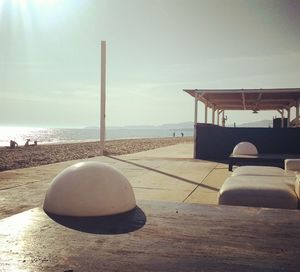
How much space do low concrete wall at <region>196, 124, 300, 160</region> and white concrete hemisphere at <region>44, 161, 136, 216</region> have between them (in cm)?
1243

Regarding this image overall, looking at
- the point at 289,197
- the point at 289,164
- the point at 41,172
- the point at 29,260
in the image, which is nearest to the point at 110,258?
the point at 29,260

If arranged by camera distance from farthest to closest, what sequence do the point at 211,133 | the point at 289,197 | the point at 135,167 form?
the point at 211,133 → the point at 135,167 → the point at 289,197

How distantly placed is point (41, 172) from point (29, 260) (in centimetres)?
859

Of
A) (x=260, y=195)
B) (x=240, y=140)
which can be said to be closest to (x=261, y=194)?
(x=260, y=195)

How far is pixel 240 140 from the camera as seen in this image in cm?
1600

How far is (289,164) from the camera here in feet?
26.9

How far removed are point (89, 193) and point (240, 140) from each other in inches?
512

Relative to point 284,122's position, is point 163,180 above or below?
below

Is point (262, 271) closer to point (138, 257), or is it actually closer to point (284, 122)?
point (138, 257)

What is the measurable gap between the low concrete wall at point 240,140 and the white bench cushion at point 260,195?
10.6 metres

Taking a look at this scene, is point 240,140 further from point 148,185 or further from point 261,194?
point 261,194

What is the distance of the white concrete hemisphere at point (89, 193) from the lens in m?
3.80

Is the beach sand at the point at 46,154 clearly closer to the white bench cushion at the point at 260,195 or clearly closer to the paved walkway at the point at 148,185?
the paved walkway at the point at 148,185

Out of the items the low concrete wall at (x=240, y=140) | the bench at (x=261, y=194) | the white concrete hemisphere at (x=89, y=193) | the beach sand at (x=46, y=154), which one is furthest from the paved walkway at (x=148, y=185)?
the beach sand at (x=46, y=154)
